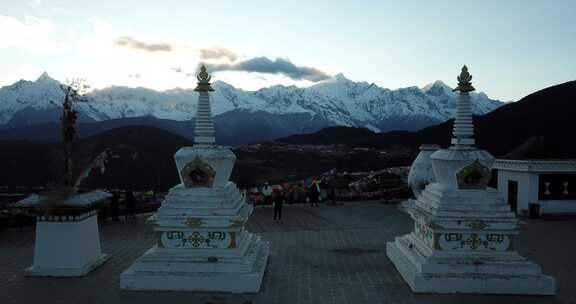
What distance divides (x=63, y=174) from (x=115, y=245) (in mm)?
3438

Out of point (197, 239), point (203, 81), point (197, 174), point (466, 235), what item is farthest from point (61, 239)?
point (466, 235)

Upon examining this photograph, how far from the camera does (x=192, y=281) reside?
9.99 meters

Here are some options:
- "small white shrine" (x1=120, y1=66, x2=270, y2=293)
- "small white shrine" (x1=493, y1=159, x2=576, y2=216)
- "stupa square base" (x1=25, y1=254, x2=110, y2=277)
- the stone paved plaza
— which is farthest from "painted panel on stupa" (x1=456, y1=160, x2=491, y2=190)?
"small white shrine" (x1=493, y1=159, x2=576, y2=216)

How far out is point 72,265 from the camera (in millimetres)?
11023

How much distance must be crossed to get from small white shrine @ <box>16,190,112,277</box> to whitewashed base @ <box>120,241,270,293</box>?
181 cm

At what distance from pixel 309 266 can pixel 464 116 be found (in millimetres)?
5164

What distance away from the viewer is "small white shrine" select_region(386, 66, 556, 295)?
990cm

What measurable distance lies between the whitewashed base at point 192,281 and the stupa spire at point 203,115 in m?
2.94

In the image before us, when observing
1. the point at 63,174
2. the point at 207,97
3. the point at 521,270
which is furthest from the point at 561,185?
the point at 63,174

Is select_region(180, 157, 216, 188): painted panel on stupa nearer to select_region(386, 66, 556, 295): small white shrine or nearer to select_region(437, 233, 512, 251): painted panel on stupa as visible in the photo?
select_region(386, 66, 556, 295): small white shrine

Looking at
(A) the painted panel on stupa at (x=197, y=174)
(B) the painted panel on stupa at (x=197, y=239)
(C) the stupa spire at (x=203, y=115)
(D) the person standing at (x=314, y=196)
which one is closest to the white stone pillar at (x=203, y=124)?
(C) the stupa spire at (x=203, y=115)

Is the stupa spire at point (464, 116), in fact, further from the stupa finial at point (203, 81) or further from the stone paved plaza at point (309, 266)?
the stupa finial at point (203, 81)

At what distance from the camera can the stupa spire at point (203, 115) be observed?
428 inches

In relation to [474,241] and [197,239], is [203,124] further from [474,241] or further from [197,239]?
[474,241]
